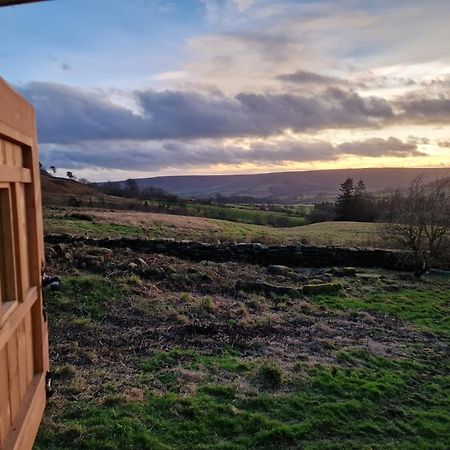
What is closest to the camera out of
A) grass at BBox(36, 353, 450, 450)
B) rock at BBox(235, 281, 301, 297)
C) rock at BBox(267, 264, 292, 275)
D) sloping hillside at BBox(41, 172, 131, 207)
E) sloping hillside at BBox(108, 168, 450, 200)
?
grass at BBox(36, 353, 450, 450)

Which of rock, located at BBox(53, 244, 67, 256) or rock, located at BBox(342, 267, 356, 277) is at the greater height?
rock, located at BBox(53, 244, 67, 256)

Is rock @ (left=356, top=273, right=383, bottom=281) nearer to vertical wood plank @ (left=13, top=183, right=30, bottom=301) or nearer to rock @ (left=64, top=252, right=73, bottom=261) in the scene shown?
rock @ (left=64, top=252, right=73, bottom=261)

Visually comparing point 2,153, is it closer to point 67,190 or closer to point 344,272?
point 344,272

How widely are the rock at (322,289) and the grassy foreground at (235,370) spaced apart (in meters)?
0.68

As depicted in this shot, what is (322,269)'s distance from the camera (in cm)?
1434

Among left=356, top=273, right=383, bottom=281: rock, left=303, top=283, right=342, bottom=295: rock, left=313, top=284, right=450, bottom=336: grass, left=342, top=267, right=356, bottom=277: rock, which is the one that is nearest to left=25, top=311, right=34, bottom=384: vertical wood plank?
left=313, top=284, right=450, bottom=336: grass

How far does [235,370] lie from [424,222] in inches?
423

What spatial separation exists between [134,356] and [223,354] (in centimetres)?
117

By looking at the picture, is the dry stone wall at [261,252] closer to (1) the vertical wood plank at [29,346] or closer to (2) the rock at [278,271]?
(2) the rock at [278,271]

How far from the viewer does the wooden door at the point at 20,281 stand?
9.03 ft

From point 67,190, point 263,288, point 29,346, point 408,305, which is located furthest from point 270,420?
point 67,190

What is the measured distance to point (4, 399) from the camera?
268 cm

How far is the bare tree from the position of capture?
13922 millimetres

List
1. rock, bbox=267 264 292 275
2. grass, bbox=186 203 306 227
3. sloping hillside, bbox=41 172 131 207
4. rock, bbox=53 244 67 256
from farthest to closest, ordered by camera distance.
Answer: grass, bbox=186 203 306 227
sloping hillside, bbox=41 172 131 207
rock, bbox=267 264 292 275
rock, bbox=53 244 67 256
